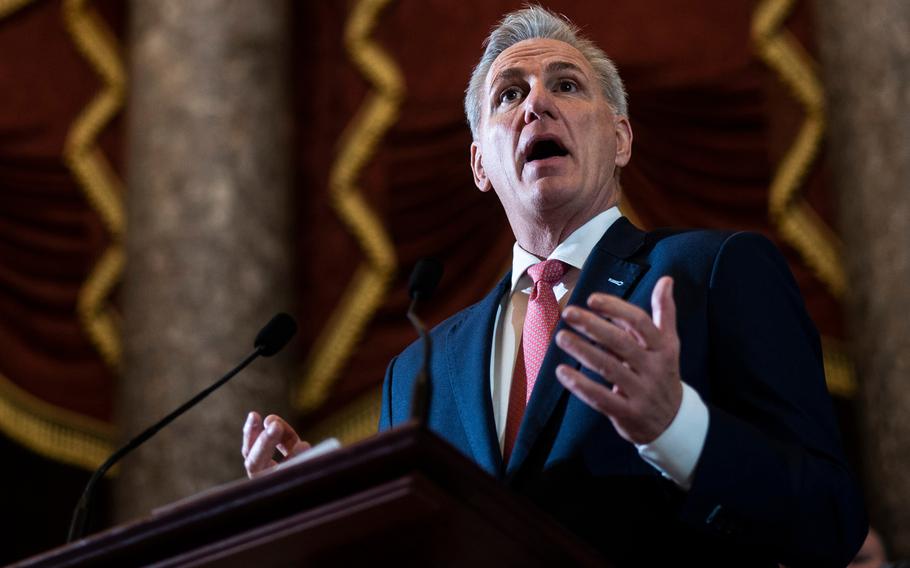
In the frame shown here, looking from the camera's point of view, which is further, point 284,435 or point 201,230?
point 201,230

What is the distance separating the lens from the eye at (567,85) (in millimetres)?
2055

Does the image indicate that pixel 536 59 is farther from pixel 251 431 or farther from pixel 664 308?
pixel 664 308

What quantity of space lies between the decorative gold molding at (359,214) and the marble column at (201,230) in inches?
6.6

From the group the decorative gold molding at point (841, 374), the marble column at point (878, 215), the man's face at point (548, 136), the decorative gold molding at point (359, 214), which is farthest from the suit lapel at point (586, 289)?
the decorative gold molding at point (359, 214)

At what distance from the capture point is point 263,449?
5.47ft

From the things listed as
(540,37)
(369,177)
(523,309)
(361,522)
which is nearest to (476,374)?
(523,309)

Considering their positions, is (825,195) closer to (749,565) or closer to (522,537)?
(749,565)

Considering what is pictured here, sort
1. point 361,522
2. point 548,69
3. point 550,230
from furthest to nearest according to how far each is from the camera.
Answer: point 548,69 < point 550,230 < point 361,522

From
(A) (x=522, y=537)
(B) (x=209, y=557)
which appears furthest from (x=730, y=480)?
(B) (x=209, y=557)

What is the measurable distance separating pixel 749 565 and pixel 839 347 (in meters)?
2.62

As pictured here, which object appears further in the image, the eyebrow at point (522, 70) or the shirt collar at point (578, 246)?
the eyebrow at point (522, 70)

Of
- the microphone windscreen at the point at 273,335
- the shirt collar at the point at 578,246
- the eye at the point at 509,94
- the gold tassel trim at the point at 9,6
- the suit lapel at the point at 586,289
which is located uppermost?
the gold tassel trim at the point at 9,6

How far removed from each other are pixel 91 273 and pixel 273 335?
2.76m

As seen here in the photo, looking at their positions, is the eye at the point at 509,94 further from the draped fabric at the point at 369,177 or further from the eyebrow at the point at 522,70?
the draped fabric at the point at 369,177
